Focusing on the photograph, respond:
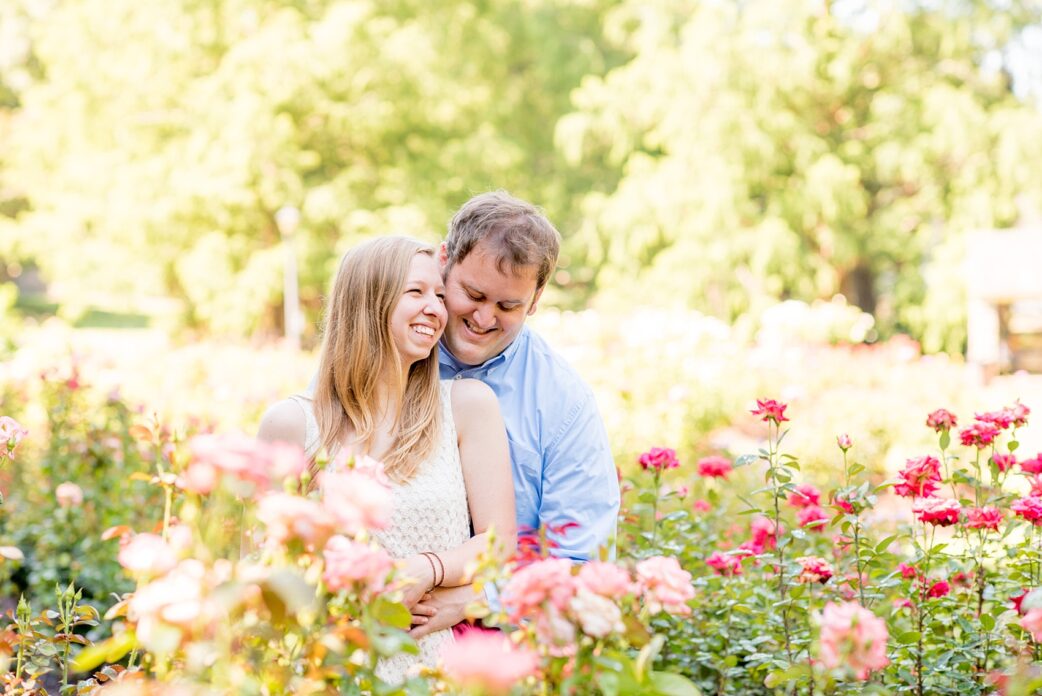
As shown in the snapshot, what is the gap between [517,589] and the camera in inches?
44.3

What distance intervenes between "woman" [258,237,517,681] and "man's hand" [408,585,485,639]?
0.02 meters

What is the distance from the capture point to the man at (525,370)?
2270 millimetres

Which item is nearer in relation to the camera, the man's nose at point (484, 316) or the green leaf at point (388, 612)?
the green leaf at point (388, 612)

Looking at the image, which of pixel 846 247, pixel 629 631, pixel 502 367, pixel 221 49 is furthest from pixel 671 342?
pixel 221 49

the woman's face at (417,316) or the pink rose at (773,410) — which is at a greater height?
the woman's face at (417,316)

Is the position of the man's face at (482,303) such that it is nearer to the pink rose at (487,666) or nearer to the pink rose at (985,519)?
the pink rose at (985,519)

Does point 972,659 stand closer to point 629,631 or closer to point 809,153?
point 629,631

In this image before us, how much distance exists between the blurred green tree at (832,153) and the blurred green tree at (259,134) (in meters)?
2.51

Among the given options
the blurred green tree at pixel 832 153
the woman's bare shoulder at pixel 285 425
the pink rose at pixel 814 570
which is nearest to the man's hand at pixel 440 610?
the woman's bare shoulder at pixel 285 425

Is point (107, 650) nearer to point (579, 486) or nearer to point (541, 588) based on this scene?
point (541, 588)

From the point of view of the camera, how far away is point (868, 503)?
2.05 m

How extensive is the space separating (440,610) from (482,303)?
2.18 ft

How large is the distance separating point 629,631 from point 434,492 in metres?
0.90

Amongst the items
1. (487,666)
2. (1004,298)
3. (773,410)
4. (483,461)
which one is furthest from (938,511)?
(1004,298)
